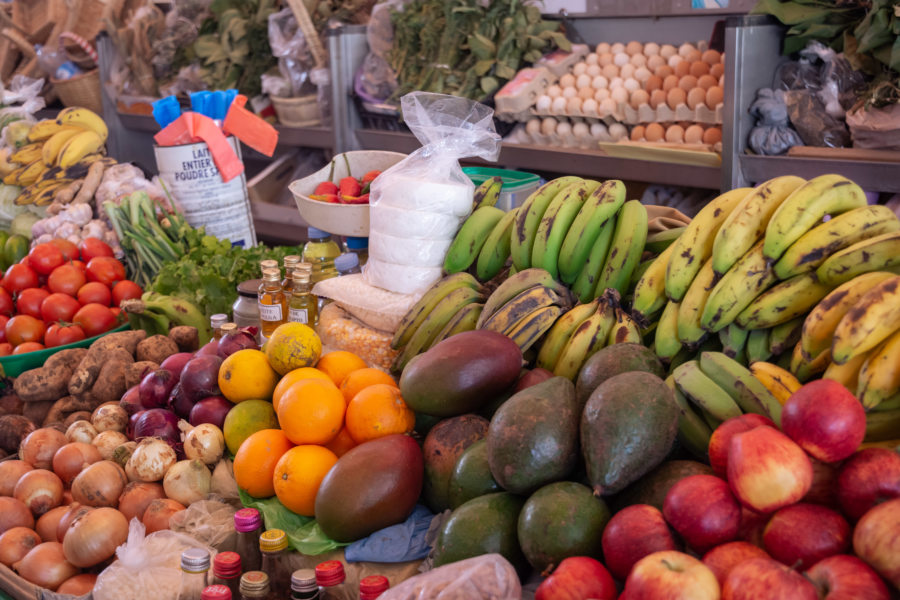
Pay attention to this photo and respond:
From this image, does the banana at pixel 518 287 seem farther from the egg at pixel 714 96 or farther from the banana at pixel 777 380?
the egg at pixel 714 96

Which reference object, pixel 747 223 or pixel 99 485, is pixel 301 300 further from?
pixel 747 223

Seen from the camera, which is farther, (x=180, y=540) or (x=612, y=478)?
(x=180, y=540)

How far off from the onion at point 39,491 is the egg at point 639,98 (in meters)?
3.12

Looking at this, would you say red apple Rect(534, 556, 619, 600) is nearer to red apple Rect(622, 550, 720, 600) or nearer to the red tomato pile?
red apple Rect(622, 550, 720, 600)

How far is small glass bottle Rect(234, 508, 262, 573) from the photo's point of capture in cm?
137

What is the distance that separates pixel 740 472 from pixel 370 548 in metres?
0.69

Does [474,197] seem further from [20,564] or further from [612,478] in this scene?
[20,564]

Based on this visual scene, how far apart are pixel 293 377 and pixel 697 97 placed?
2.72 meters

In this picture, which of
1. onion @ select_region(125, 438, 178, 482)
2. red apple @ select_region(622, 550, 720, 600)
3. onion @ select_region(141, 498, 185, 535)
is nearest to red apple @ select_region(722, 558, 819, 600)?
red apple @ select_region(622, 550, 720, 600)

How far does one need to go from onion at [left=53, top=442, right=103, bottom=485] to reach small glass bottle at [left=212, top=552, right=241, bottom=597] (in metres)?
0.70

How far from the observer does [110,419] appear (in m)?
1.96

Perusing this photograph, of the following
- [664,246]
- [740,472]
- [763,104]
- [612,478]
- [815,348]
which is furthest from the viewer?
[763,104]

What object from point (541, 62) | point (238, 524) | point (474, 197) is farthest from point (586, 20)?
point (238, 524)

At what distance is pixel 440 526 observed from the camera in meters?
1.34
